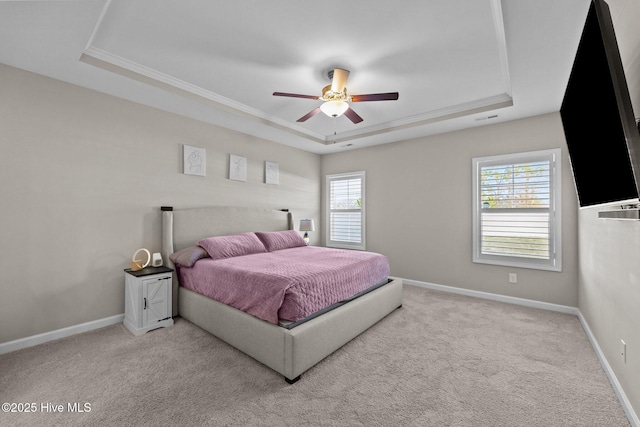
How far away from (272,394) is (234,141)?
134 inches

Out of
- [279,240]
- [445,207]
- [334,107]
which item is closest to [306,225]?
[279,240]

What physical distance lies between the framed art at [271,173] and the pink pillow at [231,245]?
1.18m

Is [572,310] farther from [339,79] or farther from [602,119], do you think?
[339,79]

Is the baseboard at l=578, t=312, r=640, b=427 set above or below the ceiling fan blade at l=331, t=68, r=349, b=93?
below

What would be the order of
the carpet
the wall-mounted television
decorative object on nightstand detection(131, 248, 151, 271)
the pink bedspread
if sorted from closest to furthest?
the wall-mounted television < the carpet < the pink bedspread < decorative object on nightstand detection(131, 248, 151, 271)

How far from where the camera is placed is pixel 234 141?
414 centimetres

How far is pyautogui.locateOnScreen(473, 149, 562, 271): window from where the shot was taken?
3363 mm

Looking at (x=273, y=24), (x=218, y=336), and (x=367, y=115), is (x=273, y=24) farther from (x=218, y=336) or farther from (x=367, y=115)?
(x=218, y=336)

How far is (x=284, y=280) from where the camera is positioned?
84.9 inches

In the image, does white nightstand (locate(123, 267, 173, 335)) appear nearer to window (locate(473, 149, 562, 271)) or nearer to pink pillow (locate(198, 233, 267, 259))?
pink pillow (locate(198, 233, 267, 259))

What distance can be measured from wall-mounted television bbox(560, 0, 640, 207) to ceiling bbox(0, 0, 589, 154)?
2.11 feet

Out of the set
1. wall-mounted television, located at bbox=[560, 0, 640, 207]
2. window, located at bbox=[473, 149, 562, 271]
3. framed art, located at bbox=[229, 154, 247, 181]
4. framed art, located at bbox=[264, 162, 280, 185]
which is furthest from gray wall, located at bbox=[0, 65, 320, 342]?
window, located at bbox=[473, 149, 562, 271]

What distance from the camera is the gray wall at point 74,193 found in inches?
94.7

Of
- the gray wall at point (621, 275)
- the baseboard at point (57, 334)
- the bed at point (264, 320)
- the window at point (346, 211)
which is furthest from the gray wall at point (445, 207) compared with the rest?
the baseboard at point (57, 334)
